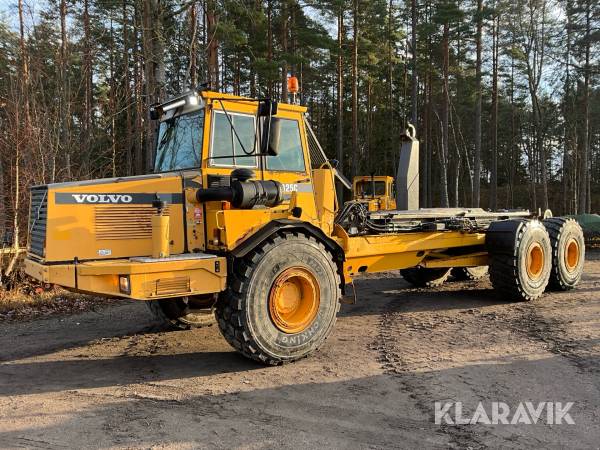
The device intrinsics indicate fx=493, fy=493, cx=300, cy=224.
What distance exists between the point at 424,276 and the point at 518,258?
228cm

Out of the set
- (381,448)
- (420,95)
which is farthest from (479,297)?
(420,95)

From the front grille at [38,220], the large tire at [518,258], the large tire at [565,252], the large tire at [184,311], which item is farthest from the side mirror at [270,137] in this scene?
the large tire at [565,252]

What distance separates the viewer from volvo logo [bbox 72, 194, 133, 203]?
4918mm

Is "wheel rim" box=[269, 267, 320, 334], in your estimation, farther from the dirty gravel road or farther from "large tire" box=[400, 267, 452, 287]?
"large tire" box=[400, 267, 452, 287]

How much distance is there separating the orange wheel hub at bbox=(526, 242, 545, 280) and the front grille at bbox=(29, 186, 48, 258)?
7.52 metres

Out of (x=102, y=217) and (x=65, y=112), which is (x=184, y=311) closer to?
(x=102, y=217)

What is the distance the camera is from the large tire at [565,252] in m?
9.14

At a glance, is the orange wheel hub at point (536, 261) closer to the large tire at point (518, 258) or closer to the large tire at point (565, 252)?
the large tire at point (518, 258)

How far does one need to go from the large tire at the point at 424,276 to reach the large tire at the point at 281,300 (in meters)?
4.76

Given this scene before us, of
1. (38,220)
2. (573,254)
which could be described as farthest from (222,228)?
(573,254)

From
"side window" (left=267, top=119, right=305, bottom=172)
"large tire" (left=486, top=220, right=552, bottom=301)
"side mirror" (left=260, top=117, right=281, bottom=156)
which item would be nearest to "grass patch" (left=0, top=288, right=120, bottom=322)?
"side window" (left=267, top=119, right=305, bottom=172)

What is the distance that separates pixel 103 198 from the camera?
5039mm

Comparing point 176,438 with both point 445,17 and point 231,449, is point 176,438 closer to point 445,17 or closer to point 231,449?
point 231,449

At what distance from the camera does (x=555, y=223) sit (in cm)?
940
